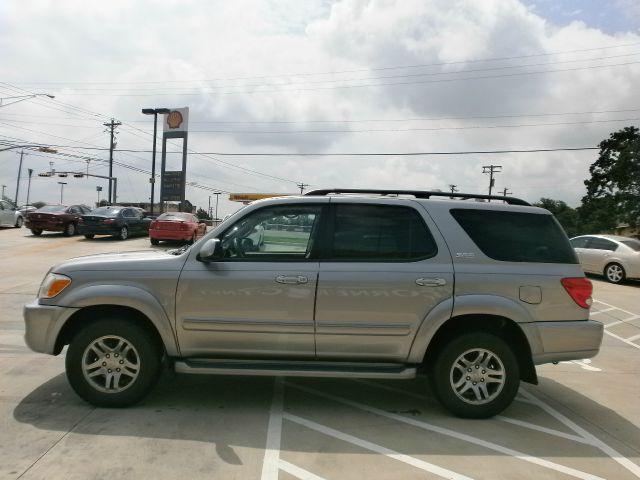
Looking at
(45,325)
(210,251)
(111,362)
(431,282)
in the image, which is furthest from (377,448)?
(45,325)

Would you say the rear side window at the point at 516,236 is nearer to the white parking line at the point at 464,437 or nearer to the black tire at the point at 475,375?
the black tire at the point at 475,375

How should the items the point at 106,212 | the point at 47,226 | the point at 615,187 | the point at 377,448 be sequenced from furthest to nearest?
1. the point at 615,187
2. the point at 47,226
3. the point at 106,212
4. the point at 377,448

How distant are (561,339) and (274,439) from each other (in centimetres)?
252

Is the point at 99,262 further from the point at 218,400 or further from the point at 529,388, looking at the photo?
the point at 529,388

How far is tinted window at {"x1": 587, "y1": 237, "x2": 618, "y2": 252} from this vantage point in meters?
16.6

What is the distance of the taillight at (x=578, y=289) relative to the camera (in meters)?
4.62

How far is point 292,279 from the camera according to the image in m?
4.50

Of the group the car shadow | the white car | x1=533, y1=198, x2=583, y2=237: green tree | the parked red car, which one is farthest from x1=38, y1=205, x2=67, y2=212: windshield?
x1=533, y1=198, x2=583, y2=237: green tree

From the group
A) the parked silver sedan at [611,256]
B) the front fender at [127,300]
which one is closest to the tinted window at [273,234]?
the front fender at [127,300]

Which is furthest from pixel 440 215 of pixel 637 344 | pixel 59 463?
pixel 637 344

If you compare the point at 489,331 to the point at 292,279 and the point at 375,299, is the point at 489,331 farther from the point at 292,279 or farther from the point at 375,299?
the point at 292,279

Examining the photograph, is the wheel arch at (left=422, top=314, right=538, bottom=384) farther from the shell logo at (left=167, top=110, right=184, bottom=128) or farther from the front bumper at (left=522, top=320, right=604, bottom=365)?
the shell logo at (left=167, top=110, right=184, bottom=128)

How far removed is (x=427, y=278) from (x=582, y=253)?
48.4 feet

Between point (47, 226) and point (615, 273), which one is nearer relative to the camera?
point (615, 273)
